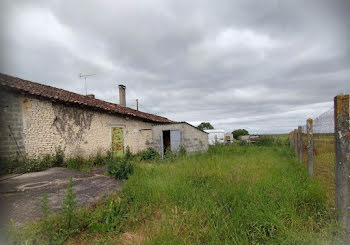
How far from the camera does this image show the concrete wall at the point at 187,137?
36.4ft

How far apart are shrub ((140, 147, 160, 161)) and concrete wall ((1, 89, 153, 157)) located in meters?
1.40

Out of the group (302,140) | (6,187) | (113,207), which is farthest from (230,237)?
(6,187)

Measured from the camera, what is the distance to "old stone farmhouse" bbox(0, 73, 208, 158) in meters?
6.72

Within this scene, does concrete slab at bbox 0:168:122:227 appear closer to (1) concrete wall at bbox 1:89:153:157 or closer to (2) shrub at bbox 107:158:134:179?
(2) shrub at bbox 107:158:134:179

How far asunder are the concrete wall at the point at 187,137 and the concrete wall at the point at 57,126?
2058mm

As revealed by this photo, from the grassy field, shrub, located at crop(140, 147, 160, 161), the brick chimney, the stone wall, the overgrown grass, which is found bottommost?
shrub, located at crop(140, 147, 160, 161)

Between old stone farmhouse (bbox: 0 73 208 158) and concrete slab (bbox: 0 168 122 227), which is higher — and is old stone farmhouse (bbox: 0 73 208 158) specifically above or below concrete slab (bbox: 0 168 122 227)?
above

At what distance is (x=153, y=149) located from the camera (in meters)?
11.7

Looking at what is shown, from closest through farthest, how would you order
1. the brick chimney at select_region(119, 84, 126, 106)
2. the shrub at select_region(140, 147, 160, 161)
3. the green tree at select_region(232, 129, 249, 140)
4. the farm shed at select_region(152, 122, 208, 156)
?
1. the shrub at select_region(140, 147, 160, 161)
2. the farm shed at select_region(152, 122, 208, 156)
3. the brick chimney at select_region(119, 84, 126, 106)
4. the green tree at select_region(232, 129, 249, 140)

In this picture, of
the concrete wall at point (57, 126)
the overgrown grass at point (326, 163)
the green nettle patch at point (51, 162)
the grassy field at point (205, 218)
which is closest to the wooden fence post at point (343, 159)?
the grassy field at point (205, 218)

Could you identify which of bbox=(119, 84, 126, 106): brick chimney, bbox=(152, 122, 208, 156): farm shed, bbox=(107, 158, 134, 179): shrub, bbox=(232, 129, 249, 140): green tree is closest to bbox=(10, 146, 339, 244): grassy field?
bbox=(107, 158, 134, 179): shrub

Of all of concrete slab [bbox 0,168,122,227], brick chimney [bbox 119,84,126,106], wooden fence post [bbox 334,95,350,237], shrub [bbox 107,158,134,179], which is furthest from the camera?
brick chimney [bbox 119,84,126,106]

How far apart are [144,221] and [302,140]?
18.1 ft

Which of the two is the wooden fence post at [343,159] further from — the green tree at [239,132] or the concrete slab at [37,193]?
the green tree at [239,132]
